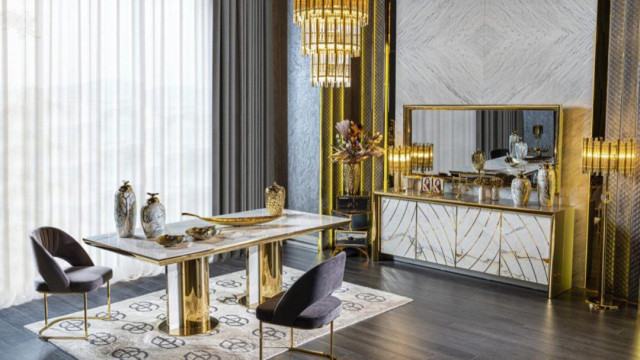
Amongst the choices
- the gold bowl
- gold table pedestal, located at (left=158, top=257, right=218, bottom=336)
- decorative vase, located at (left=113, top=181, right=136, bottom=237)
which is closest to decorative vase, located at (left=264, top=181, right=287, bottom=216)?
the gold bowl

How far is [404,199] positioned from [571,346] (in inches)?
90.8

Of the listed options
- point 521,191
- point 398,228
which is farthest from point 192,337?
point 521,191

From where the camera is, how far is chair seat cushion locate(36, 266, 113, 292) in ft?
12.8

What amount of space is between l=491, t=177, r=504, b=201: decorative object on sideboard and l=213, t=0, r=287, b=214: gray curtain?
248 cm

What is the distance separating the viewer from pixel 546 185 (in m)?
5.14

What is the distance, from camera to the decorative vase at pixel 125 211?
4086 mm

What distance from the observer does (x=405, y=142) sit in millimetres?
6262

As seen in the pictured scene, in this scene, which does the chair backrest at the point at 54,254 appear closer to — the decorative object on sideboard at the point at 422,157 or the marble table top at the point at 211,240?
the marble table top at the point at 211,240

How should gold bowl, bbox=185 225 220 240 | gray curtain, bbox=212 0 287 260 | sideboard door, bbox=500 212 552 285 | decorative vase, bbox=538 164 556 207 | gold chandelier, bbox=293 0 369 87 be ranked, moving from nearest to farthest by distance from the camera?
gold chandelier, bbox=293 0 369 87, gold bowl, bbox=185 225 220 240, sideboard door, bbox=500 212 552 285, decorative vase, bbox=538 164 556 207, gray curtain, bbox=212 0 287 260

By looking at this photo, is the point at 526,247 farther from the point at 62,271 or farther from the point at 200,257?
the point at 62,271

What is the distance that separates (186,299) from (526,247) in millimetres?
2785

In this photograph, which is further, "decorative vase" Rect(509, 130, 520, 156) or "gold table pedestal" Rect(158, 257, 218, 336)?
"decorative vase" Rect(509, 130, 520, 156)

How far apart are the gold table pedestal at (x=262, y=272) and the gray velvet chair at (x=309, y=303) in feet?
3.90

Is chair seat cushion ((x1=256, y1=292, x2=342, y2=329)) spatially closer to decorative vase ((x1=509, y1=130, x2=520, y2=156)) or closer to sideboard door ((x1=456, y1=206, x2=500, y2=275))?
sideboard door ((x1=456, y1=206, x2=500, y2=275))
